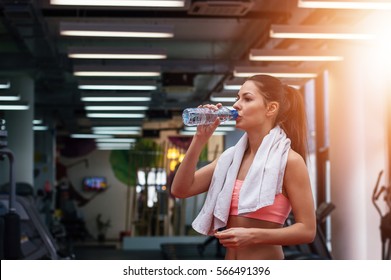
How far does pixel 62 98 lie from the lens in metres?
16.4

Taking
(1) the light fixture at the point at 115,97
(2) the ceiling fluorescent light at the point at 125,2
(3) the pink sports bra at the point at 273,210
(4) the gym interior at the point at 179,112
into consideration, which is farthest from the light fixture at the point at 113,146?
(3) the pink sports bra at the point at 273,210

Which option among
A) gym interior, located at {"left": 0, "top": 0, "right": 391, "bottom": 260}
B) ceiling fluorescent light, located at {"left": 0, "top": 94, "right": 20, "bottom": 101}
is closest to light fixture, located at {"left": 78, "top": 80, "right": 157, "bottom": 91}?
gym interior, located at {"left": 0, "top": 0, "right": 391, "bottom": 260}

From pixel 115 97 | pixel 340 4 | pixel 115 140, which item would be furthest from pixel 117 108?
pixel 340 4

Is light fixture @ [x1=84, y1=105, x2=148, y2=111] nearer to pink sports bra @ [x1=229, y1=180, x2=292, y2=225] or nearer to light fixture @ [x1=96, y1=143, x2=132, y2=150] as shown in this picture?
light fixture @ [x1=96, y1=143, x2=132, y2=150]

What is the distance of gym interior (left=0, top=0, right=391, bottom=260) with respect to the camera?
27.2 ft

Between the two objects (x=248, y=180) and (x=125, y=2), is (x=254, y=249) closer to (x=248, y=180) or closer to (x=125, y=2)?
(x=248, y=180)

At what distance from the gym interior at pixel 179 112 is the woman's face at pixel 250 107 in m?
2.71

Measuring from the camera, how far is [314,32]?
23.7 feet

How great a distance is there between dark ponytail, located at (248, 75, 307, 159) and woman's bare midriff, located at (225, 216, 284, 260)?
228mm

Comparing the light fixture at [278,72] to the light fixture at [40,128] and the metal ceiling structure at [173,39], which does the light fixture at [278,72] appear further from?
the light fixture at [40,128]

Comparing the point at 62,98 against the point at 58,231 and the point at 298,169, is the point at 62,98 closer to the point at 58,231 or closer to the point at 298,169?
the point at 58,231

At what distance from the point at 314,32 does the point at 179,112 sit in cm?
987
